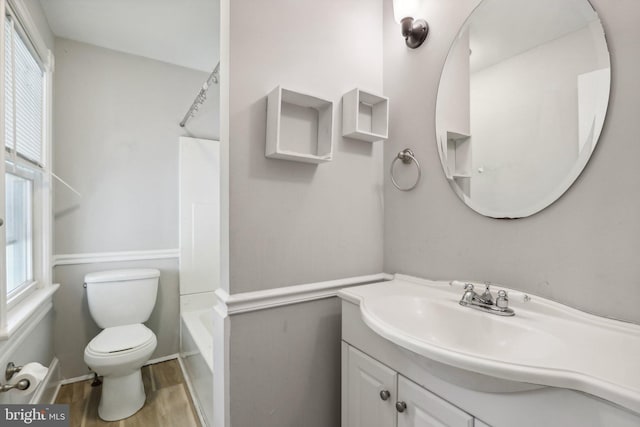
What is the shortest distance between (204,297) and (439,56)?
237cm

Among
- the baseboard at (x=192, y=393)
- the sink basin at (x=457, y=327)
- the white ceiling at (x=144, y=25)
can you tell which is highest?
the white ceiling at (x=144, y=25)

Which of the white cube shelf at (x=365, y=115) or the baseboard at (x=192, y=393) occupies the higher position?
the white cube shelf at (x=365, y=115)

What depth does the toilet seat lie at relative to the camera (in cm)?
Answer: 170

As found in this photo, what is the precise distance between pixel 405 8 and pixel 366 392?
1571mm

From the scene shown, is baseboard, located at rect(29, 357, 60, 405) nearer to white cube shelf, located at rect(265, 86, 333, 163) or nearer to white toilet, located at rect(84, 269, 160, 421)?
white toilet, located at rect(84, 269, 160, 421)

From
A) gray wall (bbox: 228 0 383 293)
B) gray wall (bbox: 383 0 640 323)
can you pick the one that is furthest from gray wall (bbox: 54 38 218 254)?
gray wall (bbox: 383 0 640 323)

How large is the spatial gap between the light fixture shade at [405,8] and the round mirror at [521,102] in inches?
10.4

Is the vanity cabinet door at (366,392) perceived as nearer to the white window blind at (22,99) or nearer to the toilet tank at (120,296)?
the toilet tank at (120,296)

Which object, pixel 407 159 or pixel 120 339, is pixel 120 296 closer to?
pixel 120 339

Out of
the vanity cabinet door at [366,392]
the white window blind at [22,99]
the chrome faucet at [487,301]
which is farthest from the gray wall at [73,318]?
the chrome faucet at [487,301]

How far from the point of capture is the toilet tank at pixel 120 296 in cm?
200

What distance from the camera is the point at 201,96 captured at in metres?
2.03

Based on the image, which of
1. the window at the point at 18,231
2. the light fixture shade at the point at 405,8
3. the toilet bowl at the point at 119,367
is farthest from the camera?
the toilet bowl at the point at 119,367

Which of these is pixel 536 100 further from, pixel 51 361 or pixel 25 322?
pixel 51 361
